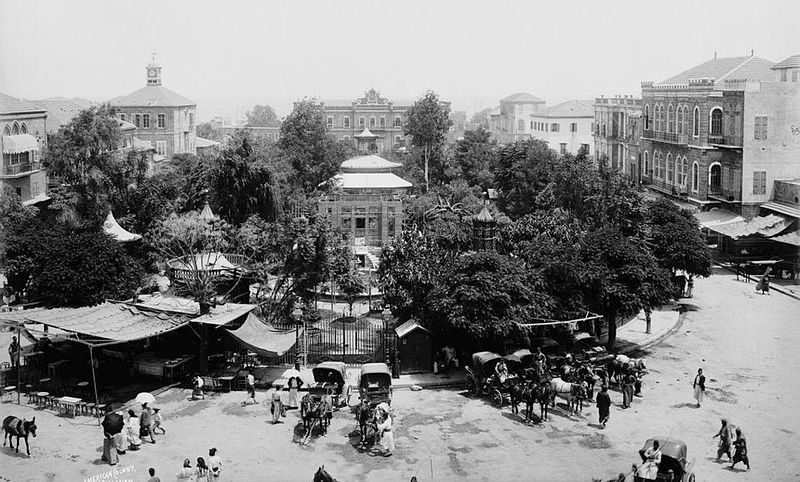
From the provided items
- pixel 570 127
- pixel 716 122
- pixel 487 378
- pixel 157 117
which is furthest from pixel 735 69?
pixel 157 117

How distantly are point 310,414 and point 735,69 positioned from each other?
4273 cm

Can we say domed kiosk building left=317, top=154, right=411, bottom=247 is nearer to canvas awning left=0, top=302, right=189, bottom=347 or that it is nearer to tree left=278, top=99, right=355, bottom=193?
tree left=278, top=99, right=355, bottom=193

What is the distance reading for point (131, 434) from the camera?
21.1 metres

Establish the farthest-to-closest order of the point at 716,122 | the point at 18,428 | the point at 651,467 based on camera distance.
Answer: the point at 716,122
the point at 18,428
the point at 651,467

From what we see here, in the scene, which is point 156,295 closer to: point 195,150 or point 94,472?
point 94,472

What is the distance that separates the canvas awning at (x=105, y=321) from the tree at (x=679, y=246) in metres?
21.1

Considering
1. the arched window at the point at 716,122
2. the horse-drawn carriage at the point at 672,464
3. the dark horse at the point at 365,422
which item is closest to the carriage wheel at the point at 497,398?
the dark horse at the point at 365,422

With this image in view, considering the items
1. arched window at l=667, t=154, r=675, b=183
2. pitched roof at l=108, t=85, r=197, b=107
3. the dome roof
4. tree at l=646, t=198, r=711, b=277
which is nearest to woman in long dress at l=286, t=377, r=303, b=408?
tree at l=646, t=198, r=711, b=277

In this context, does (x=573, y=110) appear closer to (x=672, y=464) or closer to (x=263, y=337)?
(x=263, y=337)

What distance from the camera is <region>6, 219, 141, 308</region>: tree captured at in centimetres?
2967

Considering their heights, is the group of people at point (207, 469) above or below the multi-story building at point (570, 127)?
below

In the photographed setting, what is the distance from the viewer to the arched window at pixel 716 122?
5281 centimetres

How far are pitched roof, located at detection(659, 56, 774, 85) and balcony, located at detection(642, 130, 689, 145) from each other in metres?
3.65

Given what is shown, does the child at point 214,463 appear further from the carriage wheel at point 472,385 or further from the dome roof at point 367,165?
the dome roof at point 367,165
